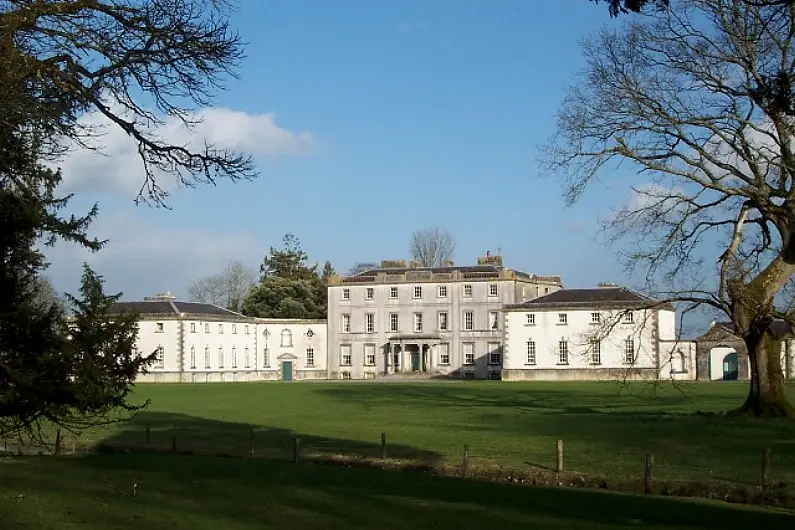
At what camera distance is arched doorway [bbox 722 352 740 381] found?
79625mm

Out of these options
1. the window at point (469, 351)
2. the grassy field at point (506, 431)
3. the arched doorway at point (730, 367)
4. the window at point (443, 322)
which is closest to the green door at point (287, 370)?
the window at point (443, 322)

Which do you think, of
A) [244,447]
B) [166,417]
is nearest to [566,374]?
[166,417]

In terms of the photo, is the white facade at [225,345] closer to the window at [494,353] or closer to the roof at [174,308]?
the roof at [174,308]

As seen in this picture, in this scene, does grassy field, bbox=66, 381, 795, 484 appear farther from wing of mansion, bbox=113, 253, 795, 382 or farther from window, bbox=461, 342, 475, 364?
window, bbox=461, 342, 475, 364

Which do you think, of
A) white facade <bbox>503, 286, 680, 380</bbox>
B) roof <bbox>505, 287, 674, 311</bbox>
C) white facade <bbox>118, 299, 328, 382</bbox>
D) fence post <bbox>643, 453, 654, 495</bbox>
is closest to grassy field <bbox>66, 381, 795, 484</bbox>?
fence post <bbox>643, 453, 654, 495</bbox>

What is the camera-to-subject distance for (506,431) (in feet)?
102

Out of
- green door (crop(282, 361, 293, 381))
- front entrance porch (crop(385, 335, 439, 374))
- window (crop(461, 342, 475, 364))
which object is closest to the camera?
window (crop(461, 342, 475, 364))

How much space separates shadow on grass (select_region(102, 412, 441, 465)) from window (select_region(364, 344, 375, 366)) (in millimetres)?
55744

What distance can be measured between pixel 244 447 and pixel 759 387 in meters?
15.6

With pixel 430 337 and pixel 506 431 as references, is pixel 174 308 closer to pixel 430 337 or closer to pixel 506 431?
pixel 430 337

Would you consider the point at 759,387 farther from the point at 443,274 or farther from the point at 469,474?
the point at 443,274

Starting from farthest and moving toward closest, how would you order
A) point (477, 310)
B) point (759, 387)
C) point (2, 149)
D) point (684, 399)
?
point (477, 310) → point (684, 399) → point (759, 387) → point (2, 149)

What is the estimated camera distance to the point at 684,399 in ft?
157

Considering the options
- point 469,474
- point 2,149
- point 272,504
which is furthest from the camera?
point 469,474
